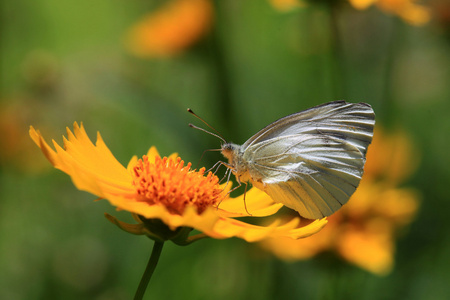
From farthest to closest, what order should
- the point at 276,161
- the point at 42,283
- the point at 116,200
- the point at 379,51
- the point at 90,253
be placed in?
1. the point at 379,51
2. the point at 90,253
3. the point at 42,283
4. the point at 276,161
5. the point at 116,200

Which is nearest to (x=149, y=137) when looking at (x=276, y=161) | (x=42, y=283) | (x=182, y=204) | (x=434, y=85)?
(x=42, y=283)

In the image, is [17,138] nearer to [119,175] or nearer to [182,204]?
[119,175]

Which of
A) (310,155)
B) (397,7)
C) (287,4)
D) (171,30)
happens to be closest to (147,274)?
(310,155)

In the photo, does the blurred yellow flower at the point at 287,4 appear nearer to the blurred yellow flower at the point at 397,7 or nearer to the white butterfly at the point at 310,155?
the blurred yellow flower at the point at 397,7

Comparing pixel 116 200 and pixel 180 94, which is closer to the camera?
pixel 116 200

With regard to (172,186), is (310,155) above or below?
below

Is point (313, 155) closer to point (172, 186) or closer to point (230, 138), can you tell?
point (172, 186)
